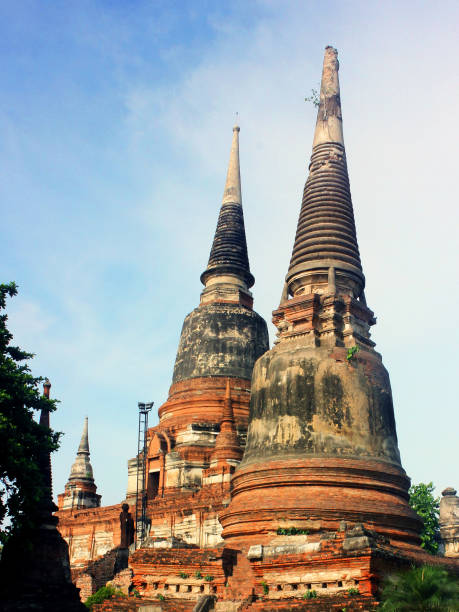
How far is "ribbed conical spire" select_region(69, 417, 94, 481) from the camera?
130ft

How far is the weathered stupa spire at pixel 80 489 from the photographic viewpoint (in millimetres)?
38062

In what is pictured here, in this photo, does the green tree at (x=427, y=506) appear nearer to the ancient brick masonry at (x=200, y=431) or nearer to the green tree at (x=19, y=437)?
the ancient brick masonry at (x=200, y=431)

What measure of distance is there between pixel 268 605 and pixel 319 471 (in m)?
3.91

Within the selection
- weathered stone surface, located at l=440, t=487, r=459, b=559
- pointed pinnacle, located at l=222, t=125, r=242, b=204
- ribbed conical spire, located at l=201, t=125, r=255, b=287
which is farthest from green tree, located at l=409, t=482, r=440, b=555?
pointed pinnacle, located at l=222, t=125, r=242, b=204

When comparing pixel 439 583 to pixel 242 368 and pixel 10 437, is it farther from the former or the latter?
pixel 242 368

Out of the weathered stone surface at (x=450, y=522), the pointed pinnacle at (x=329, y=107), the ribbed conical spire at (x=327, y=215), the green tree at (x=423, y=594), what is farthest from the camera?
the weathered stone surface at (x=450, y=522)

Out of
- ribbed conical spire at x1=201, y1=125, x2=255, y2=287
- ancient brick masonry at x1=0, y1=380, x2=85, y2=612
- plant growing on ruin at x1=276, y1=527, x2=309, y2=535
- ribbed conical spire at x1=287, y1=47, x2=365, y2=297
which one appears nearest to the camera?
plant growing on ruin at x1=276, y1=527, x2=309, y2=535

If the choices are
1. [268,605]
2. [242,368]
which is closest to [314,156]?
[242,368]

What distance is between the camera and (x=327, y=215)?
2338 centimetres

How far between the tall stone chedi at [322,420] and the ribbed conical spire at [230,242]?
14584 mm

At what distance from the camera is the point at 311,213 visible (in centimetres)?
2364

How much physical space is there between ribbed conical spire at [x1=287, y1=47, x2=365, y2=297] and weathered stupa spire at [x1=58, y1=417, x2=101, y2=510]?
21230 millimetres

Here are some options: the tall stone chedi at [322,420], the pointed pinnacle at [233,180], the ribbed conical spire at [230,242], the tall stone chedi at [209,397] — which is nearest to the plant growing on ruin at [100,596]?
the tall stone chedi at [209,397]

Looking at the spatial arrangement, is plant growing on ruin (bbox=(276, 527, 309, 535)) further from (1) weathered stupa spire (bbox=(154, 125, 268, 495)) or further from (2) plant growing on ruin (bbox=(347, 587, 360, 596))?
(1) weathered stupa spire (bbox=(154, 125, 268, 495))
